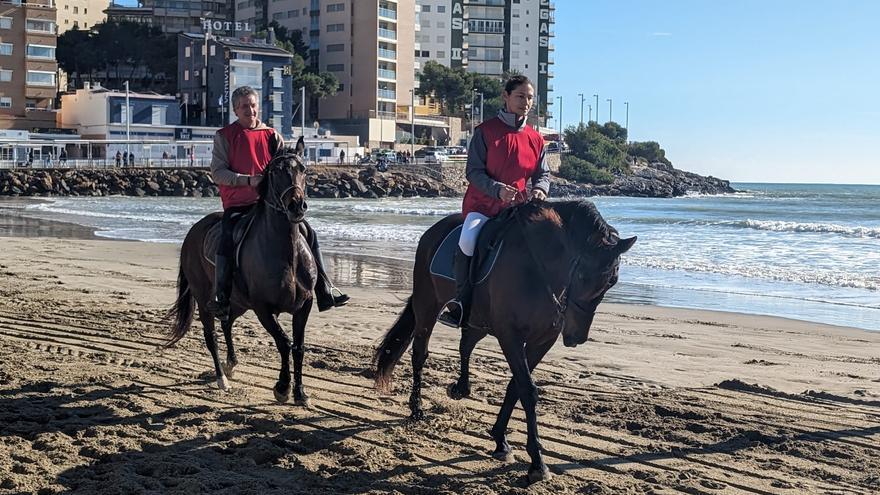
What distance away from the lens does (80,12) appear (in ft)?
413

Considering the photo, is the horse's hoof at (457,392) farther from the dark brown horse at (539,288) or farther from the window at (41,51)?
the window at (41,51)

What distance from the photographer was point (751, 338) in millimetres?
12312

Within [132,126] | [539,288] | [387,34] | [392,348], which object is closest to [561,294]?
[539,288]

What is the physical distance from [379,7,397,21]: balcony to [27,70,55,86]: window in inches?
1269

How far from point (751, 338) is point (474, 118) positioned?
96.6 meters

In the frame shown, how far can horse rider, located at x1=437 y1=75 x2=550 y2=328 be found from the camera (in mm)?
6754

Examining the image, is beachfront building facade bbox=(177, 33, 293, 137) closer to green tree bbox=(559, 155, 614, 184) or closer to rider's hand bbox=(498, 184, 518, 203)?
green tree bbox=(559, 155, 614, 184)

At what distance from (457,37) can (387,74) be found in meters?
32.2

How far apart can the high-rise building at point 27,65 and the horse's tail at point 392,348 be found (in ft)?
253

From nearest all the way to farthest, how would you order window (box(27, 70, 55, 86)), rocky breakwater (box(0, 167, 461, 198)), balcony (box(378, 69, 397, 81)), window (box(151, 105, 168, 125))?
1. rocky breakwater (box(0, 167, 461, 198))
2. window (box(151, 105, 168, 125))
3. window (box(27, 70, 55, 86))
4. balcony (box(378, 69, 397, 81))

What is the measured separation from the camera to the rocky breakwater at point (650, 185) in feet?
315

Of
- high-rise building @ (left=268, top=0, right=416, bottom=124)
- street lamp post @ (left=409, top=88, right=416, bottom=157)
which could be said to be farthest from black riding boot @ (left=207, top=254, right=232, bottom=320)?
high-rise building @ (left=268, top=0, right=416, bottom=124)

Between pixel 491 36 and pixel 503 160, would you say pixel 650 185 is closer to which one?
pixel 491 36

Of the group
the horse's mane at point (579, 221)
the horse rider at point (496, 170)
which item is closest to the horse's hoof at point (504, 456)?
the horse rider at point (496, 170)
